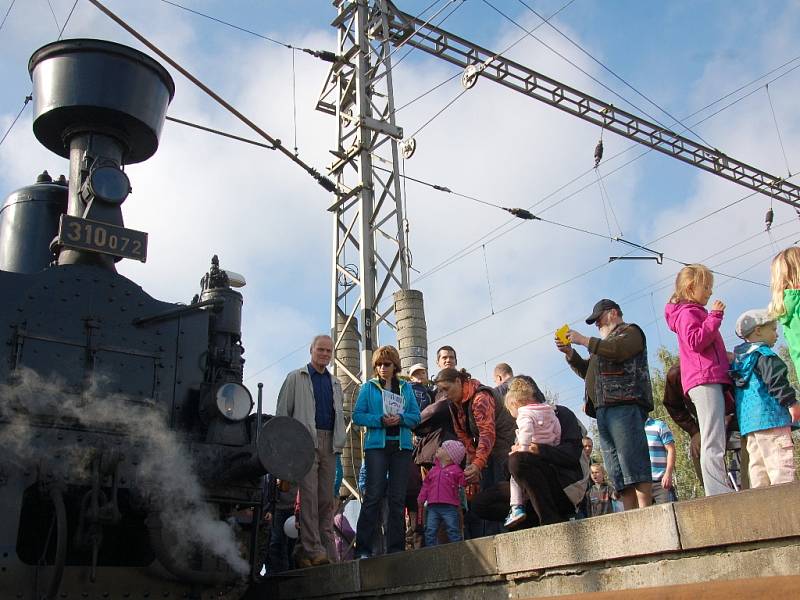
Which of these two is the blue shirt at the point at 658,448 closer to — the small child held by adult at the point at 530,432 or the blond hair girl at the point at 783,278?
the small child held by adult at the point at 530,432

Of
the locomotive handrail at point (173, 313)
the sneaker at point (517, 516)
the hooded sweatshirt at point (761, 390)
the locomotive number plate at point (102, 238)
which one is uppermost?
the locomotive number plate at point (102, 238)

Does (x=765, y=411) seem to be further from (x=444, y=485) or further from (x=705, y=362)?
(x=444, y=485)

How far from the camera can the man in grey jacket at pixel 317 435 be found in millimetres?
5785

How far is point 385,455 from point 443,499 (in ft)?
1.84

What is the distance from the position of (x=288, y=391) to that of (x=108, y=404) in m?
1.43

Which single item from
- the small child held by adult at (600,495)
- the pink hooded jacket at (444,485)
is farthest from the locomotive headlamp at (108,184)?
the small child held by adult at (600,495)

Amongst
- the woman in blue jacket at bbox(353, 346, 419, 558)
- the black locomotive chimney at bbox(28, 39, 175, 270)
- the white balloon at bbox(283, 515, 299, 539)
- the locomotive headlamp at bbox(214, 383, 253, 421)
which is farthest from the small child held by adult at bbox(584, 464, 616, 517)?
the black locomotive chimney at bbox(28, 39, 175, 270)

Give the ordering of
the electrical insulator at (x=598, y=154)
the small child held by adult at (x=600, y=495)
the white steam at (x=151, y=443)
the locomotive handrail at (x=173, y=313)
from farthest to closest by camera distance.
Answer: the electrical insulator at (x=598, y=154)
the small child held by adult at (x=600, y=495)
the locomotive handrail at (x=173, y=313)
the white steam at (x=151, y=443)

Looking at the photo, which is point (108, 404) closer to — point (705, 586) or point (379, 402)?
point (379, 402)

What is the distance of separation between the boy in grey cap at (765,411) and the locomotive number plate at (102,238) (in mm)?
4117

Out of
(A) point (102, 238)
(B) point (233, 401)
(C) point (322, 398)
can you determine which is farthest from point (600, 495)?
(A) point (102, 238)

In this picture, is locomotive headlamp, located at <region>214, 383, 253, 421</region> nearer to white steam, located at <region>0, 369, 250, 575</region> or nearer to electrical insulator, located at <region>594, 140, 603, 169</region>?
white steam, located at <region>0, 369, 250, 575</region>

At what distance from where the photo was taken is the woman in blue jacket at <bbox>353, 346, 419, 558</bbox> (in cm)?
566

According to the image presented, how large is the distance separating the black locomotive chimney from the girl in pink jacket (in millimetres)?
3789
